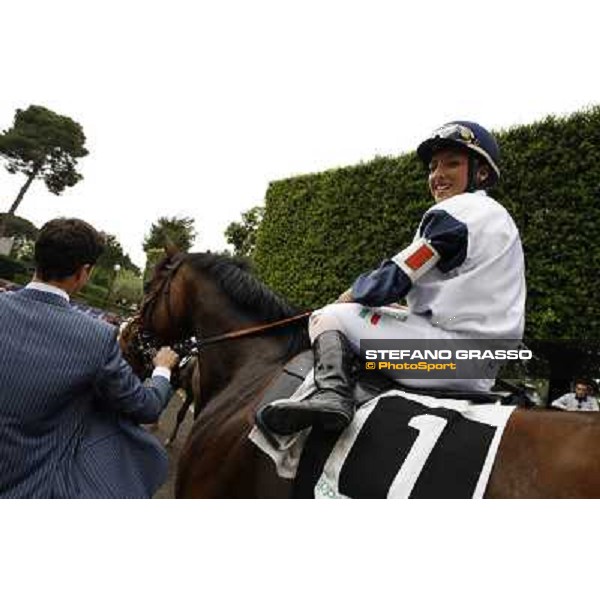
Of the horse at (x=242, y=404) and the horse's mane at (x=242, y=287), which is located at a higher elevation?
the horse's mane at (x=242, y=287)

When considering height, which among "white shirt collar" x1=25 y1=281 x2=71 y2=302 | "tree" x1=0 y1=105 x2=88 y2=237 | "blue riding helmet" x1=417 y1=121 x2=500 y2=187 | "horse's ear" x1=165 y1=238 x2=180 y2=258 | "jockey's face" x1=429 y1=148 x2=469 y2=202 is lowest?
"white shirt collar" x1=25 y1=281 x2=71 y2=302

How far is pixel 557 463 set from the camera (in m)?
1.67

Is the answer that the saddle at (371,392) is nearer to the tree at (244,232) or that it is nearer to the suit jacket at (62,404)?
the suit jacket at (62,404)

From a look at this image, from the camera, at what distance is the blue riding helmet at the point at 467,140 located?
2430mm

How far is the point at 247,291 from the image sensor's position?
3182mm

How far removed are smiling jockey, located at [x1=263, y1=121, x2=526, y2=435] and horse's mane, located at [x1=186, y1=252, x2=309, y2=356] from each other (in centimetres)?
80

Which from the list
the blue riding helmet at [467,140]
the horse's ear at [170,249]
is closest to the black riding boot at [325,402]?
the blue riding helmet at [467,140]

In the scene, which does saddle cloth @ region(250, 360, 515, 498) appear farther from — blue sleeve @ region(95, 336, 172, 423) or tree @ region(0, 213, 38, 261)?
tree @ region(0, 213, 38, 261)

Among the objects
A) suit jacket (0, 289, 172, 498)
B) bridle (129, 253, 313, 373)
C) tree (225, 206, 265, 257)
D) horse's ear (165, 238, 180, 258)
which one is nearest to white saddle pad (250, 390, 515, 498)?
suit jacket (0, 289, 172, 498)

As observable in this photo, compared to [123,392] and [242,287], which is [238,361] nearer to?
[242,287]

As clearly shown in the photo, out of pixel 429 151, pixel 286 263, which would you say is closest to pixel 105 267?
pixel 286 263

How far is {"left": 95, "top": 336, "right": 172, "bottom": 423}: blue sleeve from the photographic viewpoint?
186 centimetres

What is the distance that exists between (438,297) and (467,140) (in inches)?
33.1

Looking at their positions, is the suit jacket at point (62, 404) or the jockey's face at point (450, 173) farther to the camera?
the jockey's face at point (450, 173)
